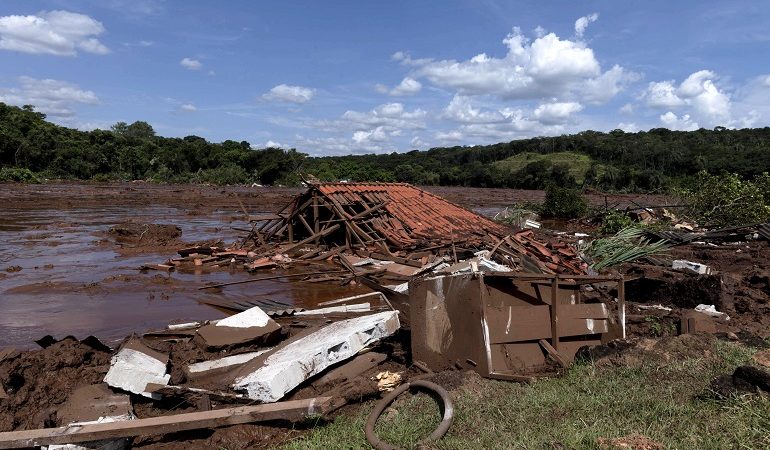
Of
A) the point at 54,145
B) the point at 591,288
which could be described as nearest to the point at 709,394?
the point at 591,288

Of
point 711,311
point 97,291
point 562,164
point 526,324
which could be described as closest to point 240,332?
point 526,324

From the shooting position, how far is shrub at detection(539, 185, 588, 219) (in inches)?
987

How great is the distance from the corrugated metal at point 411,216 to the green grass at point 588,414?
7.78 m

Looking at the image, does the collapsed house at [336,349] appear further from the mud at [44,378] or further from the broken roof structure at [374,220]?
the broken roof structure at [374,220]

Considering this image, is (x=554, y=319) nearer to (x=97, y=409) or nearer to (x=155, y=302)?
(x=97, y=409)

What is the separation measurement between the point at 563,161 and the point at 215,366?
83336 millimetres

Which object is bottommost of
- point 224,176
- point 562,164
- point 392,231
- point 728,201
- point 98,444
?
point 98,444

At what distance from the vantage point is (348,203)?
13781 millimetres

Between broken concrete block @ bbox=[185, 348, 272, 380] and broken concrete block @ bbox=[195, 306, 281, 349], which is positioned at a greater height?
broken concrete block @ bbox=[195, 306, 281, 349]

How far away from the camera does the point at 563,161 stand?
271 ft

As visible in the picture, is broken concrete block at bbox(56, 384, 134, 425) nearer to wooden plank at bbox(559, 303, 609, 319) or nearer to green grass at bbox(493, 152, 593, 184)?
wooden plank at bbox(559, 303, 609, 319)

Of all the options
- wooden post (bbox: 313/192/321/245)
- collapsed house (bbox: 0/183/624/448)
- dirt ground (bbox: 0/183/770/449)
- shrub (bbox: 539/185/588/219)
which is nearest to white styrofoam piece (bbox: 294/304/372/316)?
collapsed house (bbox: 0/183/624/448)

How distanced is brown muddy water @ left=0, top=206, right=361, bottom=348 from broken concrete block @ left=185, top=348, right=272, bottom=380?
2691mm

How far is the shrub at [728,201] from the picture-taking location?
55.8 ft
